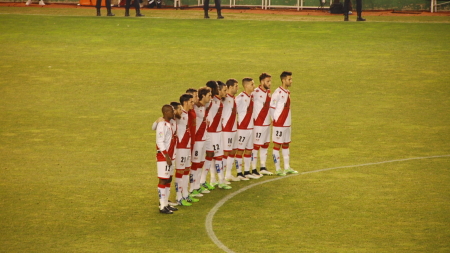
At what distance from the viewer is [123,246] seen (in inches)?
447

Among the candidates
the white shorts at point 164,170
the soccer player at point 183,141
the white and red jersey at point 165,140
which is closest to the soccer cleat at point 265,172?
the soccer player at point 183,141

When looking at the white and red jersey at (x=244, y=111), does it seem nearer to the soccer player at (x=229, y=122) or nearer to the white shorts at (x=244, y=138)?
the white shorts at (x=244, y=138)

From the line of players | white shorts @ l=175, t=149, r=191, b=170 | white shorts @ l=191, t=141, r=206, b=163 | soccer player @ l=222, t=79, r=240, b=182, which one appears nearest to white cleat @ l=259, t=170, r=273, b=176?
the line of players

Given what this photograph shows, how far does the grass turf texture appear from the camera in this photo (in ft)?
39.8

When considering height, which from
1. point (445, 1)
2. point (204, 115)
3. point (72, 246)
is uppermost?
point (445, 1)

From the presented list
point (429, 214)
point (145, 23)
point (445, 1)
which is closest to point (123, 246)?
point (429, 214)

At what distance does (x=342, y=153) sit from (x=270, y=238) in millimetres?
6800

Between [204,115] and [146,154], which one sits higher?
[204,115]

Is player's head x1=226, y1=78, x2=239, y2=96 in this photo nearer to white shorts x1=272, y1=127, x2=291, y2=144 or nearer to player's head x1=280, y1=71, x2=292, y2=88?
player's head x1=280, y1=71, x2=292, y2=88

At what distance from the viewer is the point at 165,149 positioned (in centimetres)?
1260

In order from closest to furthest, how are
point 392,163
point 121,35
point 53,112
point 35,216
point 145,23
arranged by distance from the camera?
point 35,216
point 392,163
point 53,112
point 121,35
point 145,23

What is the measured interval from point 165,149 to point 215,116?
209 centimetres

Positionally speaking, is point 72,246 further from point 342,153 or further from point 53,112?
point 53,112

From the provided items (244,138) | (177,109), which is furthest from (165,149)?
(244,138)
